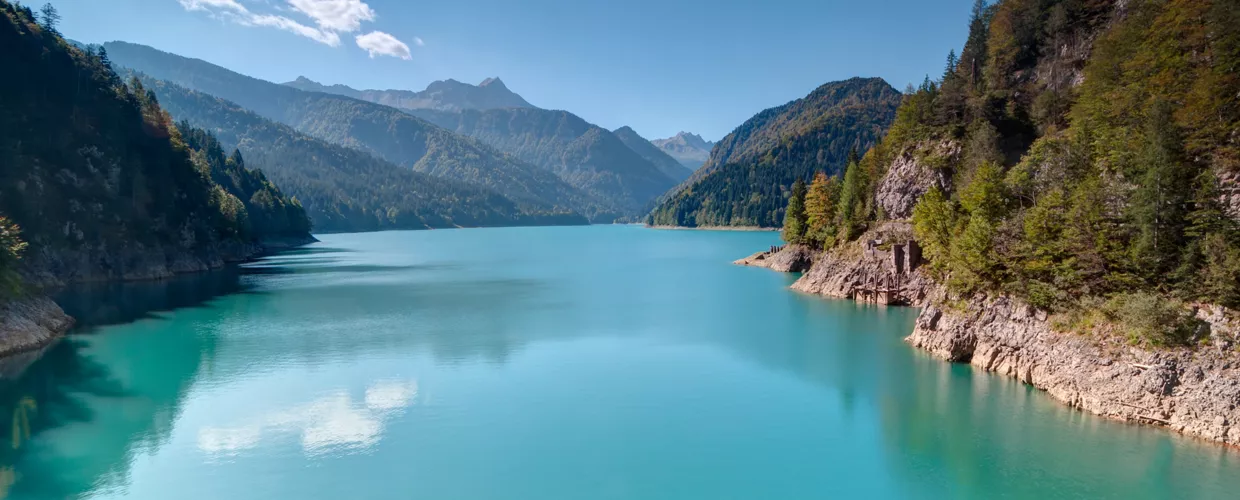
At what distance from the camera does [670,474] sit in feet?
74.2

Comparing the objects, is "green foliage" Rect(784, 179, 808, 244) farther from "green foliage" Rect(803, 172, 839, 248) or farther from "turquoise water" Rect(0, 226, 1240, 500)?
"turquoise water" Rect(0, 226, 1240, 500)

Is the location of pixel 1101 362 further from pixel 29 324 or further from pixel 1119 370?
pixel 29 324

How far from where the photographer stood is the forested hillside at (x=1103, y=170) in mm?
26312

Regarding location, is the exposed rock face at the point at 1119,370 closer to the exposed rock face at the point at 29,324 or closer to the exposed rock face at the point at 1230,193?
the exposed rock face at the point at 1230,193

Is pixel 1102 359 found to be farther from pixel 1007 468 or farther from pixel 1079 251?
pixel 1007 468

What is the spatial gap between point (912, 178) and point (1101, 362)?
34561 mm

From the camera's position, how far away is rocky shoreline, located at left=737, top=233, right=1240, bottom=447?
903 inches

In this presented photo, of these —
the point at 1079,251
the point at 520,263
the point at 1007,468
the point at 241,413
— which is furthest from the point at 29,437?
the point at 520,263

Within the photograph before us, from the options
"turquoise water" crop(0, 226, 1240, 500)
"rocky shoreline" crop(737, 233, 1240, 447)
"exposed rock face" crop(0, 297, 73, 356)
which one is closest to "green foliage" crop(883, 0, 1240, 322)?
"rocky shoreline" crop(737, 233, 1240, 447)

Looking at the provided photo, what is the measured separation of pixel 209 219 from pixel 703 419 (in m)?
93.5

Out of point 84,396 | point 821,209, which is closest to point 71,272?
point 84,396

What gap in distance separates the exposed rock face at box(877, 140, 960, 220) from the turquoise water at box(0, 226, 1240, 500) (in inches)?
420

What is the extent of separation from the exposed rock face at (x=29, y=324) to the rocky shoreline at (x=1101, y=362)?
55861mm

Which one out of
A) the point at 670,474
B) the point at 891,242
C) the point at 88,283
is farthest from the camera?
the point at 88,283
